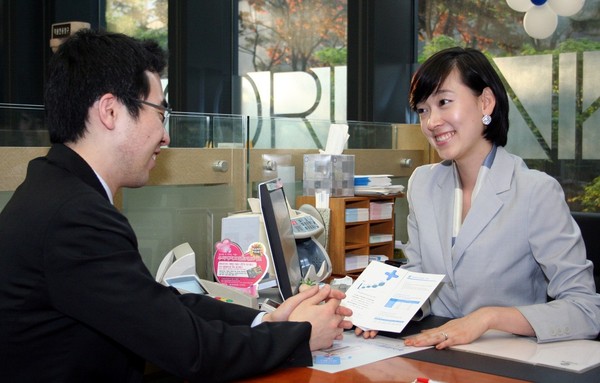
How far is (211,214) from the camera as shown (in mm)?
3000

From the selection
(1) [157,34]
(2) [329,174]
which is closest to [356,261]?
(2) [329,174]

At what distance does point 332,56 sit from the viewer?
237 inches

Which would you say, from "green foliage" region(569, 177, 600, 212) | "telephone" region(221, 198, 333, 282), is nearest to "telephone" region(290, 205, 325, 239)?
"telephone" region(221, 198, 333, 282)

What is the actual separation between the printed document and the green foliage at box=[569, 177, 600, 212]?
300 centimetres

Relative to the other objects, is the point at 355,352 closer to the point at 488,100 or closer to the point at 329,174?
the point at 488,100

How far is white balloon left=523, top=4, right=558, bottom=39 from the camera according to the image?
4410 mm

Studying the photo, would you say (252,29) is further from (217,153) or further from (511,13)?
(217,153)

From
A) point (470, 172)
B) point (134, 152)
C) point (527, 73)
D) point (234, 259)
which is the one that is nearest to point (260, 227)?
point (234, 259)

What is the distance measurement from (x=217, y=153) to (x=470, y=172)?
1.16 metres

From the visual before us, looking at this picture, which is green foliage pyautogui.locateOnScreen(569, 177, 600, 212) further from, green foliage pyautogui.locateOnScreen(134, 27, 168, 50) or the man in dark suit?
green foliage pyautogui.locateOnScreen(134, 27, 168, 50)

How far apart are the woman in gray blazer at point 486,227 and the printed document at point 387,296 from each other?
96 mm

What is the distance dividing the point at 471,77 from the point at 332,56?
379 centimetres

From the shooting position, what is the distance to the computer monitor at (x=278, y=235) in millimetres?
2145

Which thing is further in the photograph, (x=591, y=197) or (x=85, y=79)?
(x=591, y=197)
